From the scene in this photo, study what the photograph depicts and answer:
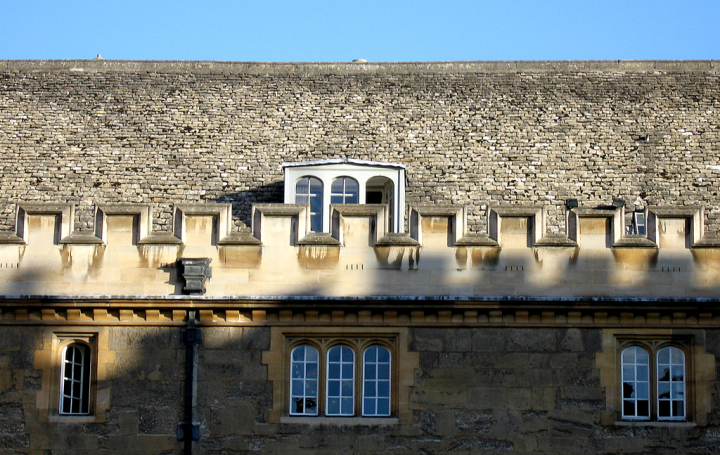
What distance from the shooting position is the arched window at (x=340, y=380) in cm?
1661

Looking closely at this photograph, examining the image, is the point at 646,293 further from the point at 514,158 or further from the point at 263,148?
the point at 263,148

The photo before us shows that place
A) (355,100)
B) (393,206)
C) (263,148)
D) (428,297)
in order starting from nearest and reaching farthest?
(428,297) → (393,206) → (263,148) → (355,100)

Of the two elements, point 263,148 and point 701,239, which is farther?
point 263,148

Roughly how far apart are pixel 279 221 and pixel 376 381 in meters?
2.69

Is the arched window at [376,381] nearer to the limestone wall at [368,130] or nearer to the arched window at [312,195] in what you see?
the limestone wall at [368,130]

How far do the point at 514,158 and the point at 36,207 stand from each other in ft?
26.8

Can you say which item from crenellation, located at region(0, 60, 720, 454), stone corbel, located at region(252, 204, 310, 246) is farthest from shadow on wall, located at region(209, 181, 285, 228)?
stone corbel, located at region(252, 204, 310, 246)

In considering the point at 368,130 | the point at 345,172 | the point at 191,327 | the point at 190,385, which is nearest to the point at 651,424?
the point at 345,172

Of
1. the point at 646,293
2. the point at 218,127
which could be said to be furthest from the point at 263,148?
the point at 646,293

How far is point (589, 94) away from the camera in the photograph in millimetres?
22234

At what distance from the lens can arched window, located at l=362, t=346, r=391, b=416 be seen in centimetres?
1658

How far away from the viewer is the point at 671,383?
1664 cm

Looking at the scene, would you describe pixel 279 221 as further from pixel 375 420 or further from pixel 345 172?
pixel 375 420

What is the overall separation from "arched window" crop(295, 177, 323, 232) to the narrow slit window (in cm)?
314
